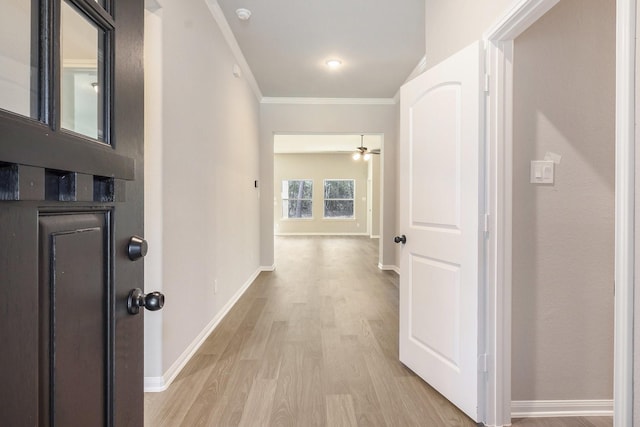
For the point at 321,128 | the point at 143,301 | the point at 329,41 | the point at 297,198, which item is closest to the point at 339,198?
the point at 297,198

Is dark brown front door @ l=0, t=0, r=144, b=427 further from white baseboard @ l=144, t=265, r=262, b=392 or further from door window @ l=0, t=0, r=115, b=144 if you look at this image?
white baseboard @ l=144, t=265, r=262, b=392

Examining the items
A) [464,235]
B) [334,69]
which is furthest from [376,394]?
[334,69]

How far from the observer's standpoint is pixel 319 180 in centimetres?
1178

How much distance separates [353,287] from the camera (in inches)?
179

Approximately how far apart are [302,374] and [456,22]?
92.3 inches

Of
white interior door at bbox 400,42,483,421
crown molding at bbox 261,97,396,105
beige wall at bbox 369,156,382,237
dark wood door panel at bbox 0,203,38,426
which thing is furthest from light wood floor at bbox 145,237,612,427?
beige wall at bbox 369,156,382,237

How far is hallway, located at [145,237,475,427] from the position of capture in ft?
5.85

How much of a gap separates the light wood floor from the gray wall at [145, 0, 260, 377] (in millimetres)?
257

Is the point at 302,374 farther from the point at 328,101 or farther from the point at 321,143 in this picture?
the point at 321,143

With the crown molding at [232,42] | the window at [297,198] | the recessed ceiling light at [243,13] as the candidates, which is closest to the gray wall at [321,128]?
the crown molding at [232,42]

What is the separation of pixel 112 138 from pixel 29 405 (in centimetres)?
47

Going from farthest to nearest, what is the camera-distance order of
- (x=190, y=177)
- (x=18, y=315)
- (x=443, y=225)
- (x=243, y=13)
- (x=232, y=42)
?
(x=232, y=42) → (x=243, y=13) → (x=190, y=177) → (x=443, y=225) → (x=18, y=315)

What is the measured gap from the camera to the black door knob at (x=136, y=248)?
2.50ft

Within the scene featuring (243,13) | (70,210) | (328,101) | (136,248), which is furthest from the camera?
(328,101)
